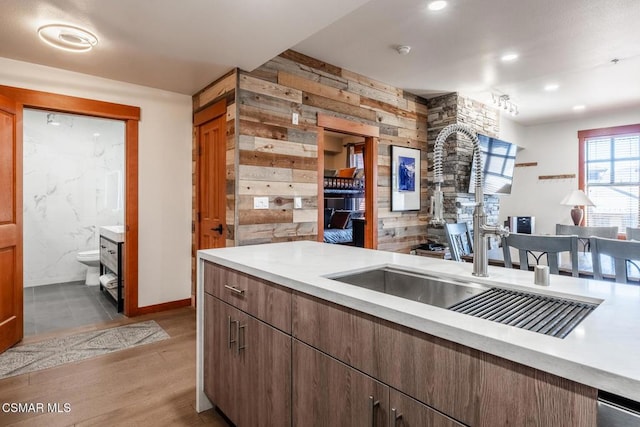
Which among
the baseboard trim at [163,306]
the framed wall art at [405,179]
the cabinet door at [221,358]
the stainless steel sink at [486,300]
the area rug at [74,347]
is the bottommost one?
the area rug at [74,347]

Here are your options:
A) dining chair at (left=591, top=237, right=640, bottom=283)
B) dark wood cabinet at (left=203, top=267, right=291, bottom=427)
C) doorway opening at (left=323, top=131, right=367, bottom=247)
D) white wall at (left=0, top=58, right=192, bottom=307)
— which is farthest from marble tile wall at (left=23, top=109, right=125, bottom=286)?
dining chair at (left=591, top=237, right=640, bottom=283)

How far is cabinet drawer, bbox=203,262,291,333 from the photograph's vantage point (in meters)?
1.40

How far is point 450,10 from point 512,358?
2.69m

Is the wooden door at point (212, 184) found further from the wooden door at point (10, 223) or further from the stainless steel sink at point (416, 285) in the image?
the stainless steel sink at point (416, 285)

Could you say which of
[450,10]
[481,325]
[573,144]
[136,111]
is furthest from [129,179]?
[573,144]

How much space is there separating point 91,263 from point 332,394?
15.4 feet

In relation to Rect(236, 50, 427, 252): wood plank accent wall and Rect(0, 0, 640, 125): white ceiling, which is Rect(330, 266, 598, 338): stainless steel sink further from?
Rect(236, 50, 427, 252): wood plank accent wall

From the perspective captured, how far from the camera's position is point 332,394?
1175 millimetres

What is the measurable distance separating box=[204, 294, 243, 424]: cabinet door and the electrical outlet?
1.28 m

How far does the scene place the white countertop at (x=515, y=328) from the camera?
0.64 meters

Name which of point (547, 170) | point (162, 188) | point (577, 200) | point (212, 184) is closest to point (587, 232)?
point (577, 200)

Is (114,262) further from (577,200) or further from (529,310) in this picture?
(577,200)

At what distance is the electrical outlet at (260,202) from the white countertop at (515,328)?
1.38 m

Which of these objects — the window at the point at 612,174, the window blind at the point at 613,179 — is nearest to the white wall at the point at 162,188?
the window at the point at 612,174
